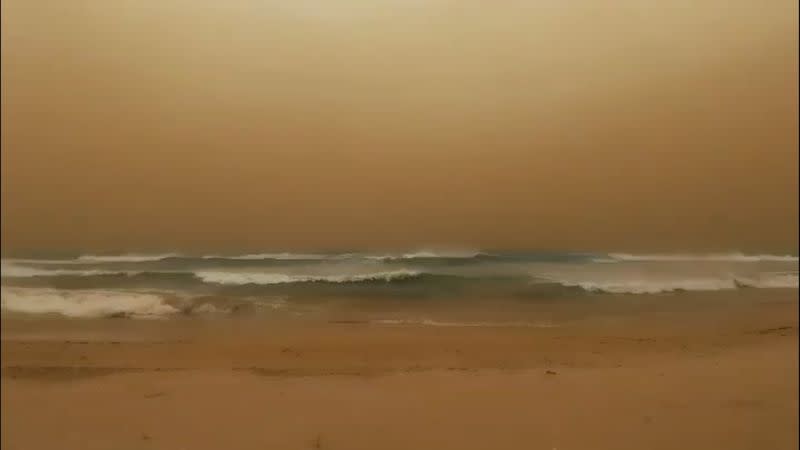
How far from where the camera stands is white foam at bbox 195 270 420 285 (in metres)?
1.26

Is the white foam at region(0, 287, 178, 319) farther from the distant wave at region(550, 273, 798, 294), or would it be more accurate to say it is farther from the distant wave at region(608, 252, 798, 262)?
the distant wave at region(608, 252, 798, 262)

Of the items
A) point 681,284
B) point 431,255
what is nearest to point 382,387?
point 431,255

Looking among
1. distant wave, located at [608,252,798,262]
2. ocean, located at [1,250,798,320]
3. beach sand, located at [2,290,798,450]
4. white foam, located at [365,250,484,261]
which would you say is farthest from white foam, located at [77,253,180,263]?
distant wave, located at [608,252,798,262]

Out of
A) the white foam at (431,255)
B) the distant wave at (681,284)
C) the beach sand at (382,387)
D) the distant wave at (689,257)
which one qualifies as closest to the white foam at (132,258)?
the beach sand at (382,387)

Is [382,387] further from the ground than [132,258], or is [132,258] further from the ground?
[132,258]

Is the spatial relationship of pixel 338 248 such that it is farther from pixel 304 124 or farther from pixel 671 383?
pixel 671 383

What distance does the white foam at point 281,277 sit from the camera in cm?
126

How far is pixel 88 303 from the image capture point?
1263mm

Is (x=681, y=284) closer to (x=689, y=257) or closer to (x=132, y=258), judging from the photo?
(x=689, y=257)

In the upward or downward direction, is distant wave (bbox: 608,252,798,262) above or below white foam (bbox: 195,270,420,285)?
above

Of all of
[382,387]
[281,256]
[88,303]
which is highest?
[281,256]

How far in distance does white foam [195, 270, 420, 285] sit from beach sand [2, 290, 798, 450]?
9 centimetres

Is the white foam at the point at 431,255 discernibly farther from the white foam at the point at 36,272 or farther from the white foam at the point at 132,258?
the white foam at the point at 36,272

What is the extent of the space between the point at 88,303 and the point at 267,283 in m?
0.39
